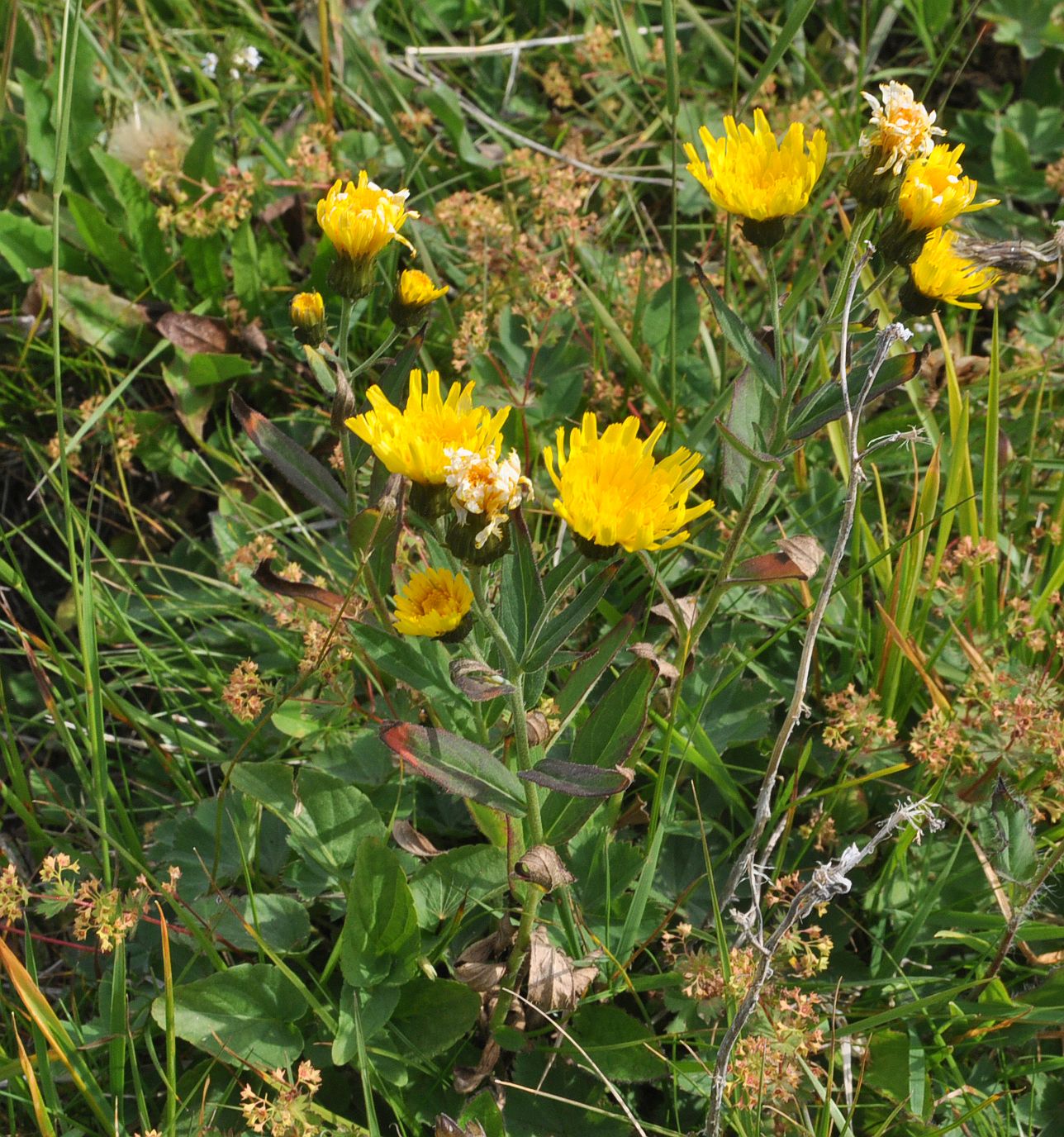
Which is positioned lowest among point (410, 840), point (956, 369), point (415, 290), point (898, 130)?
point (410, 840)

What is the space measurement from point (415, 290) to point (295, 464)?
44 cm

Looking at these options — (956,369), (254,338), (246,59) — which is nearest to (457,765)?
(254,338)

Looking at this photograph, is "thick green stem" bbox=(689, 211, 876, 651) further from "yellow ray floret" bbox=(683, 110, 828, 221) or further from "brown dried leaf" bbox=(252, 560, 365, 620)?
"brown dried leaf" bbox=(252, 560, 365, 620)

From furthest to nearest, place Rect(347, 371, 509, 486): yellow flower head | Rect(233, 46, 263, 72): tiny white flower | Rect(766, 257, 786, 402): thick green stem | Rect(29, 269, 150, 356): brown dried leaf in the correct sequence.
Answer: Rect(233, 46, 263, 72): tiny white flower → Rect(29, 269, 150, 356): brown dried leaf → Rect(766, 257, 786, 402): thick green stem → Rect(347, 371, 509, 486): yellow flower head

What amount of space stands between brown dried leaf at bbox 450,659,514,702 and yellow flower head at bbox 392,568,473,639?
0.08 metres

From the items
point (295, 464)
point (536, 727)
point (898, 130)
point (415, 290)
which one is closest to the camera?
point (898, 130)

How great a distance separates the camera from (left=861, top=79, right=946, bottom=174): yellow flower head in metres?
1.75

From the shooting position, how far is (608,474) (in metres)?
1.63

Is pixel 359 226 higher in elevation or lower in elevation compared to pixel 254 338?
higher

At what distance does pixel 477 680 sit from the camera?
164cm

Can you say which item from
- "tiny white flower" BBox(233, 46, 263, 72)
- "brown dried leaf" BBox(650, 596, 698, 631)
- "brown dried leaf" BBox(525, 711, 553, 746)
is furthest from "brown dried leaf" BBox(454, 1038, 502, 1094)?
"tiny white flower" BBox(233, 46, 263, 72)

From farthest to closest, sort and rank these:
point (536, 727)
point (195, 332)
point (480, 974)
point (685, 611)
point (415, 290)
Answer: point (195, 332), point (685, 611), point (415, 290), point (480, 974), point (536, 727)

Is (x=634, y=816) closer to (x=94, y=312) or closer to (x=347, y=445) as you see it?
(x=347, y=445)

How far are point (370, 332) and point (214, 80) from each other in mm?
1450
